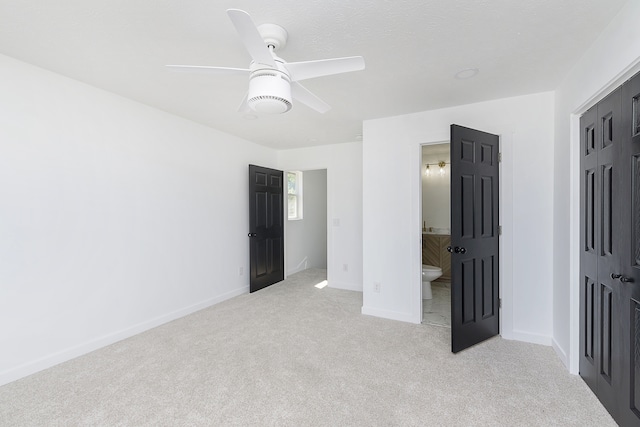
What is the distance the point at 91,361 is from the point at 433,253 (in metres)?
4.68

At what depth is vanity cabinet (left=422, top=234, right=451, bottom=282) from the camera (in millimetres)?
4922

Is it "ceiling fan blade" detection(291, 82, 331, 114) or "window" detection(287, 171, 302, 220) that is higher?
"ceiling fan blade" detection(291, 82, 331, 114)

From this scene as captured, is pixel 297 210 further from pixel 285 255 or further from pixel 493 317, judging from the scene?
pixel 493 317

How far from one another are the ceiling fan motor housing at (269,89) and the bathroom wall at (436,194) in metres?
4.24

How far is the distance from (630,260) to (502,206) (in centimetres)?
136

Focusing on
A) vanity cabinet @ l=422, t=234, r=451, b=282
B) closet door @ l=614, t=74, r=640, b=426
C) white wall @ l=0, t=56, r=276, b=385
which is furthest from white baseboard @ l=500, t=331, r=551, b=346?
white wall @ l=0, t=56, r=276, b=385

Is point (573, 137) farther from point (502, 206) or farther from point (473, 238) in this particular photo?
point (473, 238)

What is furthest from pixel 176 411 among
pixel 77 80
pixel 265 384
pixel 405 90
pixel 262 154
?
pixel 262 154

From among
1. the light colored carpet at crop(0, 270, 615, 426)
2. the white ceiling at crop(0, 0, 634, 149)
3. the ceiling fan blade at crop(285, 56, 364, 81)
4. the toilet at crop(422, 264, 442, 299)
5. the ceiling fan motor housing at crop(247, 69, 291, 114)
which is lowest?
the light colored carpet at crop(0, 270, 615, 426)

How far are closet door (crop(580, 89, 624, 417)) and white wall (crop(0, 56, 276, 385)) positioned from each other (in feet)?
12.7

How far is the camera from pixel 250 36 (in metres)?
1.32

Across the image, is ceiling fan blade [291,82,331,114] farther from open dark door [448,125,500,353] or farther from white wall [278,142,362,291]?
white wall [278,142,362,291]

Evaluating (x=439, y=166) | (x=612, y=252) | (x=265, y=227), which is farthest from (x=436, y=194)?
(x=612, y=252)

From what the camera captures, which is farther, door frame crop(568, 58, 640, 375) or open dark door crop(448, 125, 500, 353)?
open dark door crop(448, 125, 500, 353)
